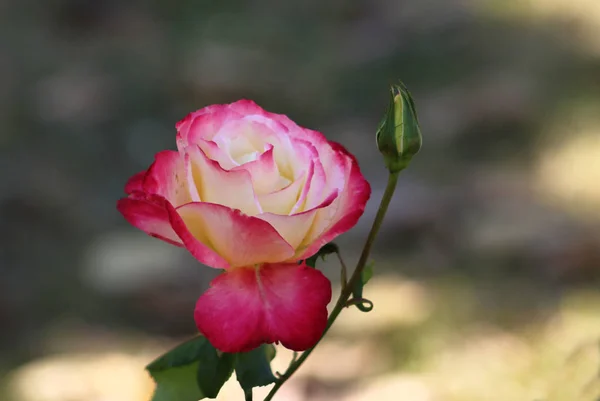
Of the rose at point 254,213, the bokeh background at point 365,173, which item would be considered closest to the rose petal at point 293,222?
the rose at point 254,213

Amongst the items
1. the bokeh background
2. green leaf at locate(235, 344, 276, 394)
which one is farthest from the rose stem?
the bokeh background

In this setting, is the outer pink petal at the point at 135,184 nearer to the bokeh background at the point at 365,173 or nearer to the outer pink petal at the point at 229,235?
the outer pink petal at the point at 229,235

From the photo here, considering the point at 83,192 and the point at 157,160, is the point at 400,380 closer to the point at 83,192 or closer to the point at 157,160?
the point at 157,160

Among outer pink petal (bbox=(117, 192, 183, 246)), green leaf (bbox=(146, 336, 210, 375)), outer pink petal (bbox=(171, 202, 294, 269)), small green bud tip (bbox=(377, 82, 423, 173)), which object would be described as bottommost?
green leaf (bbox=(146, 336, 210, 375))

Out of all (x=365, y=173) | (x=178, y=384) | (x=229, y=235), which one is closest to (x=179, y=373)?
(x=178, y=384)

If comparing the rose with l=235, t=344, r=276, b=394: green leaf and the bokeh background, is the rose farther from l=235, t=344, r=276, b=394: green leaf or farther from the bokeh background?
the bokeh background

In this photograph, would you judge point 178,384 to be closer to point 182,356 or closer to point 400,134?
point 182,356

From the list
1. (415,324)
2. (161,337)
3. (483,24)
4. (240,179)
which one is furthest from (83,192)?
(240,179)
